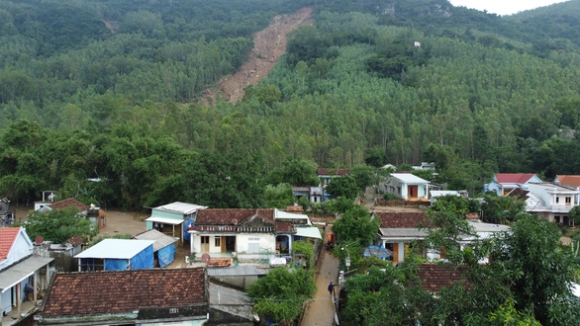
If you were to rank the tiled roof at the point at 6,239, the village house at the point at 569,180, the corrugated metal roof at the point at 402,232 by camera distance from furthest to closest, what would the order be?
the village house at the point at 569,180, the corrugated metal roof at the point at 402,232, the tiled roof at the point at 6,239

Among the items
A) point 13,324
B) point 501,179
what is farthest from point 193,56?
point 13,324

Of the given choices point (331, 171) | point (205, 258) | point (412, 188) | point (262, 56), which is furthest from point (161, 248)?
point (262, 56)

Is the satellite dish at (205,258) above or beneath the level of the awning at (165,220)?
beneath

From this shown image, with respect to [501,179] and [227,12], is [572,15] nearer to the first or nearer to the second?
[227,12]

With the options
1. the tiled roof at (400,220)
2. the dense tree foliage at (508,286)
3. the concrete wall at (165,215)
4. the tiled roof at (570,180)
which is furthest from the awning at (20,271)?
the tiled roof at (570,180)

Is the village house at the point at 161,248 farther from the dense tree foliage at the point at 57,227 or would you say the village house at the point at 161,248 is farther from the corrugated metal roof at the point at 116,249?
the dense tree foliage at the point at 57,227
